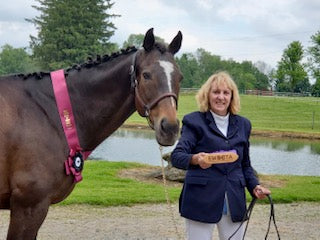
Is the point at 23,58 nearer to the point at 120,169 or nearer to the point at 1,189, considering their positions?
the point at 120,169

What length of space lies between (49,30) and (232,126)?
165 ft

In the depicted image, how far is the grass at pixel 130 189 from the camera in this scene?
A: 7938 mm

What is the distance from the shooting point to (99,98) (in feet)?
12.3

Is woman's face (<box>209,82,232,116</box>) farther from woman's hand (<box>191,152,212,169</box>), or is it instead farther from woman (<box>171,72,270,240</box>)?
woman's hand (<box>191,152,212,169</box>)

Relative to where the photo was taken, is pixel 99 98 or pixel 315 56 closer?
pixel 99 98

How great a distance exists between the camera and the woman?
11.3 ft

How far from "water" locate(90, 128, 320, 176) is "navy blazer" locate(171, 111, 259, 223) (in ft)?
34.6

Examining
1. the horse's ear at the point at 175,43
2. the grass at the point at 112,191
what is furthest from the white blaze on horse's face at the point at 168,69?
the grass at the point at 112,191

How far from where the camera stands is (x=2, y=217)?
22.2 feet

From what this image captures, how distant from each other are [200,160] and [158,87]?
650 millimetres

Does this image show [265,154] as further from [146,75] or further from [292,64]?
[292,64]

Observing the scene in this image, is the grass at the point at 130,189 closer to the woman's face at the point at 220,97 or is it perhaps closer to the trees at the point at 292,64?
the woman's face at the point at 220,97

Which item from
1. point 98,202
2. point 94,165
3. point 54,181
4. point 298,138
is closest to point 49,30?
point 298,138

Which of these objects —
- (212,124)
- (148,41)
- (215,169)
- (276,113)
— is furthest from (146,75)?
(276,113)
